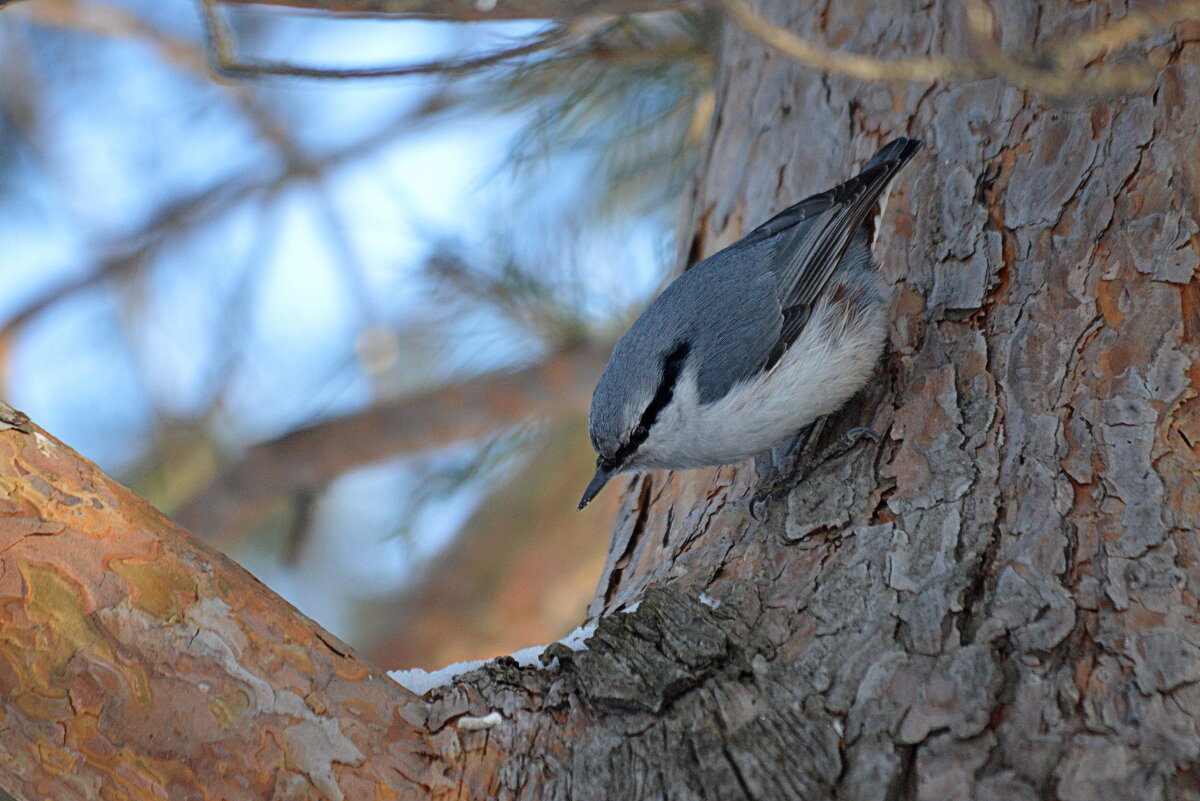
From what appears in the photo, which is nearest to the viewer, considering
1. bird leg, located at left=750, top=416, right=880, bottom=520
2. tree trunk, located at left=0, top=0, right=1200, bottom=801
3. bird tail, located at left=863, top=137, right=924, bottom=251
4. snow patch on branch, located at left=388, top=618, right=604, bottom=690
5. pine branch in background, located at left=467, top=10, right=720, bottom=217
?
tree trunk, located at left=0, top=0, right=1200, bottom=801

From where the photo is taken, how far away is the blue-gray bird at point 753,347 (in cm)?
205

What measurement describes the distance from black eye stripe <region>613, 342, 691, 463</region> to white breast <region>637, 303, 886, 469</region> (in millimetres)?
16

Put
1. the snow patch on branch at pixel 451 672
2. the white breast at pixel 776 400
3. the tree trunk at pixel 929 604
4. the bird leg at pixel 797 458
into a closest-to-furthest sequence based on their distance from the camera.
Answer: the tree trunk at pixel 929 604, the snow patch on branch at pixel 451 672, the bird leg at pixel 797 458, the white breast at pixel 776 400

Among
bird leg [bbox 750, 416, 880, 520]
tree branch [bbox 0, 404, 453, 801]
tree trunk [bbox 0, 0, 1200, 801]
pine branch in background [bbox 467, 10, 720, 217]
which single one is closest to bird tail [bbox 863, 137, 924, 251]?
tree trunk [bbox 0, 0, 1200, 801]

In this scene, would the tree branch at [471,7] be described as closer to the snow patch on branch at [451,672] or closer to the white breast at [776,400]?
the white breast at [776,400]

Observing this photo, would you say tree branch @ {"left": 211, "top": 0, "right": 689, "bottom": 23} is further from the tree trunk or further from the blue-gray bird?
the tree trunk

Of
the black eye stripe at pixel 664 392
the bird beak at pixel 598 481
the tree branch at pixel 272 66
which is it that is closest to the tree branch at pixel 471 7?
the tree branch at pixel 272 66

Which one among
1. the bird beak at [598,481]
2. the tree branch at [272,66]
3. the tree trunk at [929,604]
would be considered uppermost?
the tree branch at [272,66]

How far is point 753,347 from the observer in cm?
212

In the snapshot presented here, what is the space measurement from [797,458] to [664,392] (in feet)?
1.04

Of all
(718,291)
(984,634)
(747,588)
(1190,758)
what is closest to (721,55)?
(718,291)

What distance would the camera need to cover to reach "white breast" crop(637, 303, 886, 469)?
203 centimetres

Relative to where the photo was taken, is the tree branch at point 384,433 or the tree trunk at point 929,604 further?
the tree branch at point 384,433

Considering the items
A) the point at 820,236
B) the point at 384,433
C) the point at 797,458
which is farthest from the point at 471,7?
the point at 384,433
